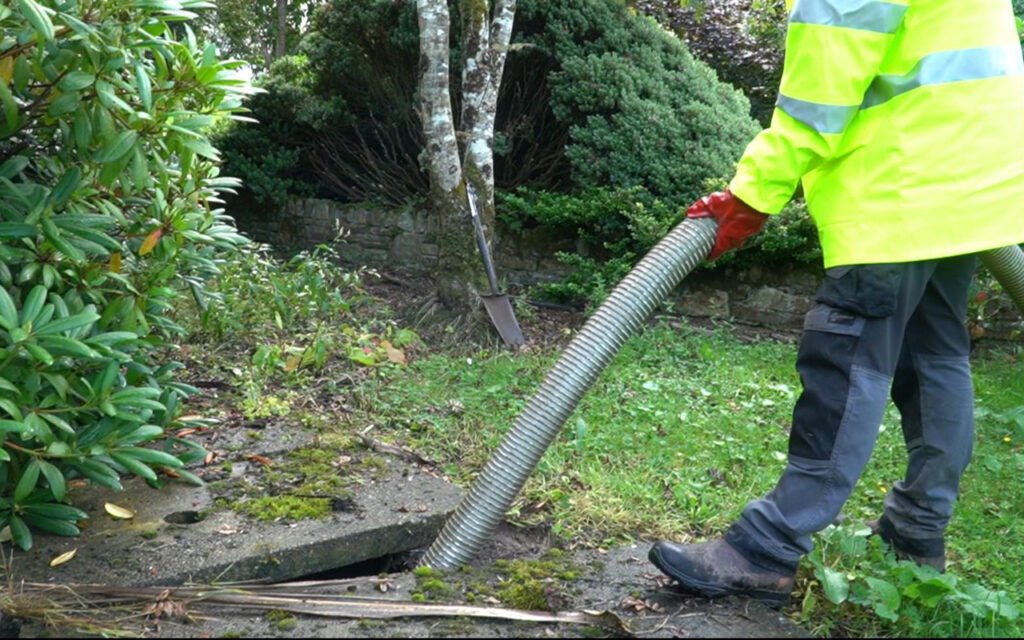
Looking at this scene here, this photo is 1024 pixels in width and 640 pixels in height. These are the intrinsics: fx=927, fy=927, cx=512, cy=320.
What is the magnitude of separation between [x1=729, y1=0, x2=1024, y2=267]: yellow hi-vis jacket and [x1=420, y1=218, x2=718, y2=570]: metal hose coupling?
23 centimetres

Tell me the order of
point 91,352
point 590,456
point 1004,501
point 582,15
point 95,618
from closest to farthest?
1. point 95,618
2. point 91,352
3. point 1004,501
4. point 590,456
5. point 582,15

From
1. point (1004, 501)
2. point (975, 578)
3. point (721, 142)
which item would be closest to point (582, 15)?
point (721, 142)

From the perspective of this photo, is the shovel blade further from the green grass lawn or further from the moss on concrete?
the moss on concrete

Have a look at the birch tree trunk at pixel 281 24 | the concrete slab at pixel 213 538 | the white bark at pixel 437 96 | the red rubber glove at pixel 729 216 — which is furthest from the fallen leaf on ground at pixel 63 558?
the birch tree trunk at pixel 281 24

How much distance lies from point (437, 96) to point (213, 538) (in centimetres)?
382

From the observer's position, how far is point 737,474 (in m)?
3.82

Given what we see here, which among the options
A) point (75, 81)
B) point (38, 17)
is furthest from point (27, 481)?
point (38, 17)

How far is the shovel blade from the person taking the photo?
5.88 metres

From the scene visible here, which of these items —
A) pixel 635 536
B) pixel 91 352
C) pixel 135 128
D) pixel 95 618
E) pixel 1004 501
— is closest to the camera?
pixel 95 618

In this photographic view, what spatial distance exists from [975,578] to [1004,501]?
0.77 meters

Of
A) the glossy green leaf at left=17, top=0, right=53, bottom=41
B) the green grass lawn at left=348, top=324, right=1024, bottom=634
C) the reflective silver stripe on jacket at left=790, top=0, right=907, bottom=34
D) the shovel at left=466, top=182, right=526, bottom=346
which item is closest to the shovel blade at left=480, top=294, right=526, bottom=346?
the shovel at left=466, top=182, right=526, bottom=346

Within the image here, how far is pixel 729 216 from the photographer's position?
2490 millimetres

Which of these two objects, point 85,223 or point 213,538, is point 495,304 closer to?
point 213,538

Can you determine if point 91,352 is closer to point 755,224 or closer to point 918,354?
point 755,224
